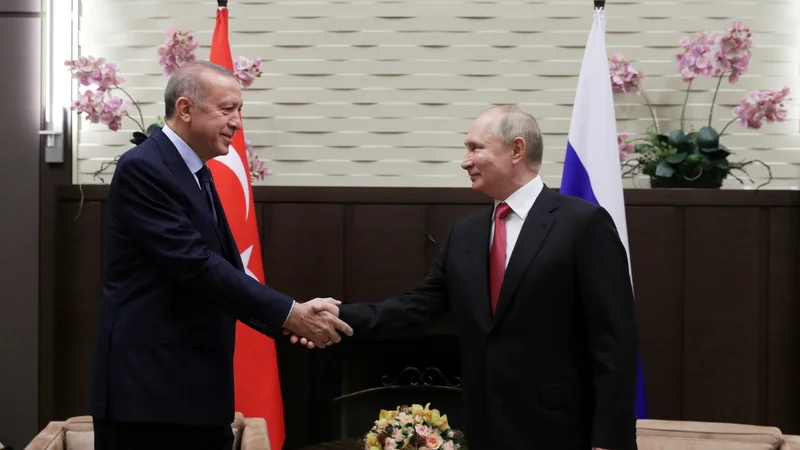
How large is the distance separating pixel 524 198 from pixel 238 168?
1918 mm

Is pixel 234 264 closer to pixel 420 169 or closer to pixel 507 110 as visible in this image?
pixel 507 110

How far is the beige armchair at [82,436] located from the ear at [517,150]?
158 cm

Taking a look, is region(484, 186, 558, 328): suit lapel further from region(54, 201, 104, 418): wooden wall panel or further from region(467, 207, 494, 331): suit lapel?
region(54, 201, 104, 418): wooden wall panel

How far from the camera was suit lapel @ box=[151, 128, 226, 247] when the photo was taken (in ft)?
8.67

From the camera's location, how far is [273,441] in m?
4.32

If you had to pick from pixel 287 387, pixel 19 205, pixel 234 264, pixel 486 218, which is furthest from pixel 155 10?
pixel 486 218

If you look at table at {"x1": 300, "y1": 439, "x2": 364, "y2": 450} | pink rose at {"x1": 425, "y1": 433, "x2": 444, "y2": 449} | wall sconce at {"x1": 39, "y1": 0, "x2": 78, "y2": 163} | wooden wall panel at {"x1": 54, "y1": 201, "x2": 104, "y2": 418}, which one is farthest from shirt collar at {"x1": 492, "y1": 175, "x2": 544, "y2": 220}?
wall sconce at {"x1": 39, "y1": 0, "x2": 78, "y2": 163}

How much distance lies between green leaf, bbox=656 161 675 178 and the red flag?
1879 mm

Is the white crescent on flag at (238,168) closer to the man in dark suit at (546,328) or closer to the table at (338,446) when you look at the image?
the table at (338,446)

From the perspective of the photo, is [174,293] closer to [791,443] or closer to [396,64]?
[791,443]

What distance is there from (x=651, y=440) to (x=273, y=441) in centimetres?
167

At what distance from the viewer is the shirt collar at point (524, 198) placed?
2.66 metres

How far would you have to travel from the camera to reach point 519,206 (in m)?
2.67

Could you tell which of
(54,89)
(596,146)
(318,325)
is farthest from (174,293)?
(54,89)
